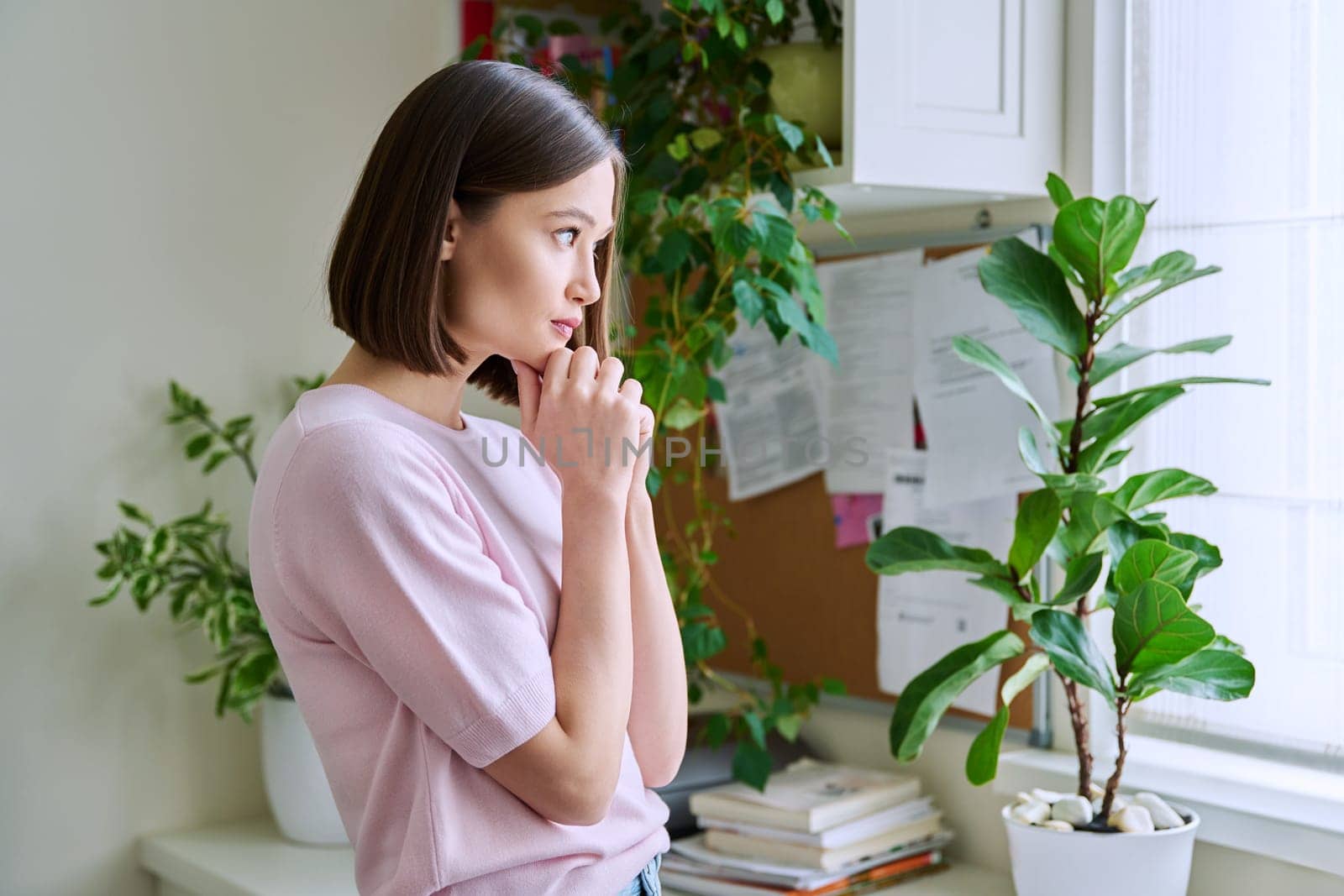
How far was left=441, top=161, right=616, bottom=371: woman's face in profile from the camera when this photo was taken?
0.93 m

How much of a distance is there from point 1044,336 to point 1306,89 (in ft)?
1.33

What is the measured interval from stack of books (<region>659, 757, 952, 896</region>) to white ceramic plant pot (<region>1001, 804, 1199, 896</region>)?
27 centimetres

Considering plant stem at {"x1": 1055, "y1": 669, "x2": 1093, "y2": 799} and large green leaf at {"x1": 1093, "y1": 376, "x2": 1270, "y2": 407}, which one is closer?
large green leaf at {"x1": 1093, "y1": 376, "x2": 1270, "y2": 407}

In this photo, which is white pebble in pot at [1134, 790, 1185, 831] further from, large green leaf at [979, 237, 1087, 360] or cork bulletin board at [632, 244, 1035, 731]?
large green leaf at [979, 237, 1087, 360]

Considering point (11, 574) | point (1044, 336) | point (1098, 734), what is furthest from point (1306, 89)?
point (11, 574)

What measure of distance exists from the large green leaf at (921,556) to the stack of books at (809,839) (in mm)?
344

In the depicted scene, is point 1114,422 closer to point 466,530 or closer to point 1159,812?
point 1159,812

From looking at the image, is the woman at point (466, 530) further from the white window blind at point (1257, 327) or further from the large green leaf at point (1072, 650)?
the white window blind at point (1257, 327)

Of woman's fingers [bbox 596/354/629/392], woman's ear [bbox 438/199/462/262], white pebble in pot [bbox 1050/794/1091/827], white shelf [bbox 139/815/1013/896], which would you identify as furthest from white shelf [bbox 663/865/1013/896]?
woman's ear [bbox 438/199/462/262]

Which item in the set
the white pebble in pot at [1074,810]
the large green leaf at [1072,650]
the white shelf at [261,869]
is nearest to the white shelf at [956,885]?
the white shelf at [261,869]

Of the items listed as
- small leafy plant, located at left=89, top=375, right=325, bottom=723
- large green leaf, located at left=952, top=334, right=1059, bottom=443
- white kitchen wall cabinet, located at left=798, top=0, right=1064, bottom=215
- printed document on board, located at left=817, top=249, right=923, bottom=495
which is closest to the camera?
large green leaf, located at left=952, top=334, right=1059, bottom=443

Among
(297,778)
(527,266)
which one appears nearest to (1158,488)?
(527,266)

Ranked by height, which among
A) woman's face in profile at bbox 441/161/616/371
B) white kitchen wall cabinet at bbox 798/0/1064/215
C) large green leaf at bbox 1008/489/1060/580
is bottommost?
large green leaf at bbox 1008/489/1060/580

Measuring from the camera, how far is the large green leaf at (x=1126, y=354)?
4.04 ft
